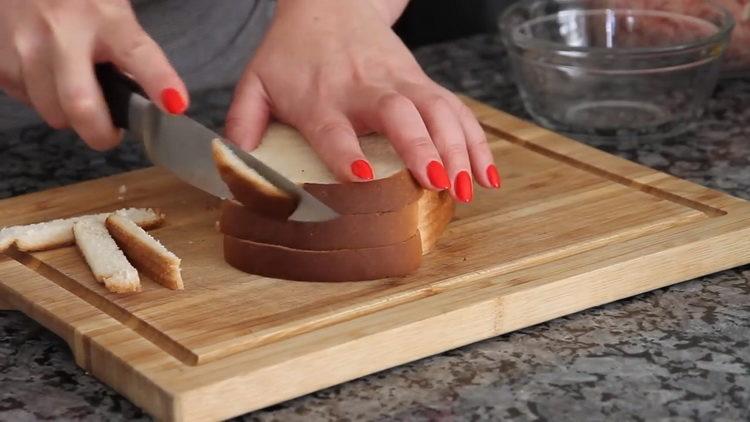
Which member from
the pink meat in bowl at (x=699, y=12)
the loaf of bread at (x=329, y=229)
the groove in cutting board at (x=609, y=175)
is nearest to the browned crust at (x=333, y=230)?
the loaf of bread at (x=329, y=229)

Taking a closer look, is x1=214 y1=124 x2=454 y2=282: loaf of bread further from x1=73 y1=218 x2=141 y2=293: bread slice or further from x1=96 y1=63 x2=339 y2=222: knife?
x1=73 y1=218 x2=141 y2=293: bread slice

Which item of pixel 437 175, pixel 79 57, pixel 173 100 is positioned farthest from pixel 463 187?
pixel 79 57

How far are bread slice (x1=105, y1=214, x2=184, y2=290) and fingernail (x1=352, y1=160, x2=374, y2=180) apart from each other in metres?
0.25

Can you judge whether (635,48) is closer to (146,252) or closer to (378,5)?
(378,5)

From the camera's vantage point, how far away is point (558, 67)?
2.34 meters

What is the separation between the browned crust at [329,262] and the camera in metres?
1.70

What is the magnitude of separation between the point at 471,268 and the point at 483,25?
207 centimetres

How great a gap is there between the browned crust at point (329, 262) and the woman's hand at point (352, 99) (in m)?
0.10

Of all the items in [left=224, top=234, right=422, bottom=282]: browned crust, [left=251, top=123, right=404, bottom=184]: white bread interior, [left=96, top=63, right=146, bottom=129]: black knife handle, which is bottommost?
[left=224, top=234, right=422, bottom=282]: browned crust

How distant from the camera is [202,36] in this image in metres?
2.70

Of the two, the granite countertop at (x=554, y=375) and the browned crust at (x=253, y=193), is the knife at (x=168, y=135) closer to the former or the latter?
the browned crust at (x=253, y=193)

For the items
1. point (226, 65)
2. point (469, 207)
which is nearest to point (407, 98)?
point (469, 207)

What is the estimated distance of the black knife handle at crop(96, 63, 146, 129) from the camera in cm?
182

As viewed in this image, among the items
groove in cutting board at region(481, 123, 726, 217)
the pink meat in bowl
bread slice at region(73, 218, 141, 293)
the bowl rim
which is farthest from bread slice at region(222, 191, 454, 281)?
the pink meat in bowl
